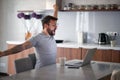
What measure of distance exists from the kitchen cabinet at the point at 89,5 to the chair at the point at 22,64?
245 cm

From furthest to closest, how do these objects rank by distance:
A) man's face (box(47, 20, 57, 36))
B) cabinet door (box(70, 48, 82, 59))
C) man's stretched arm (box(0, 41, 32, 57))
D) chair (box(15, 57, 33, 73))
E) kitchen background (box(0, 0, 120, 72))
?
kitchen background (box(0, 0, 120, 72)) < cabinet door (box(70, 48, 82, 59)) < man's face (box(47, 20, 57, 36)) < chair (box(15, 57, 33, 73)) < man's stretched arm (box(0, 41, 32, 57))

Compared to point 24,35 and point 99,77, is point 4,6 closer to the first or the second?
point 24,35

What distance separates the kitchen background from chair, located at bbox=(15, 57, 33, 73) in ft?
8.36

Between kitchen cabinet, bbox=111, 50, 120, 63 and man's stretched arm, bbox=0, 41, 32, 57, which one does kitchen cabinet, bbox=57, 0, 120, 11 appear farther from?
man's stretched arm, bbox=0, 41, 32, 57

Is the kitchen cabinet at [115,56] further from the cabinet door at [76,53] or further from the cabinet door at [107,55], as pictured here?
the cabinet door at [76,53]

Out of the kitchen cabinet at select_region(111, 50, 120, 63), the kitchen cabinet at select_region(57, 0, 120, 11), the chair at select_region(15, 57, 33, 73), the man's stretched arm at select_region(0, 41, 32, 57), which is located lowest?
the kitchen cabinet at select_region(111, 50, 120, 63)

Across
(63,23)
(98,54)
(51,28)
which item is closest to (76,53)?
(98,54)

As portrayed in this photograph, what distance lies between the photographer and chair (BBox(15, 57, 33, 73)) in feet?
10.4

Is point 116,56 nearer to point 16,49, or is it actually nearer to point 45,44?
point 45,44

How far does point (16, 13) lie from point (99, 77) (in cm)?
421

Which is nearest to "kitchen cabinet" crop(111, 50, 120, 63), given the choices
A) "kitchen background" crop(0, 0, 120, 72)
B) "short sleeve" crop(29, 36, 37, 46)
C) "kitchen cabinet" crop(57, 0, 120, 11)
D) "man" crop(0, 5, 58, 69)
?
"kitchen background" crop(0, 0, 120, 72)

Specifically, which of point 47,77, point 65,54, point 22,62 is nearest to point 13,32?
point 65,54

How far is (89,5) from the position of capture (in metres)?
5.45

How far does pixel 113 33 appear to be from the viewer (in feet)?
17.6
